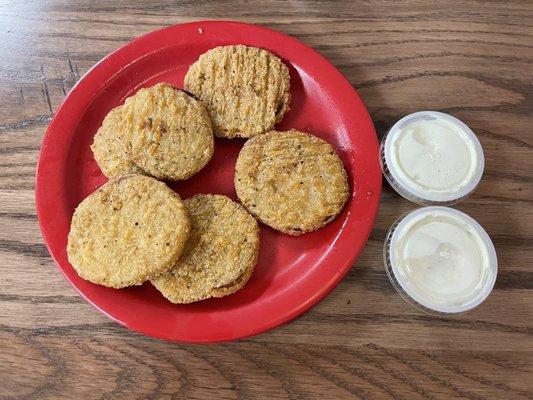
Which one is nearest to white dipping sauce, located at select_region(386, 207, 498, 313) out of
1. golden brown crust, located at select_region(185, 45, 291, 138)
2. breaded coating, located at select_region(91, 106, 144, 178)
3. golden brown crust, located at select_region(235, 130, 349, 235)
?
golden brown crust, located at select_region(235, 130, 349, 235)

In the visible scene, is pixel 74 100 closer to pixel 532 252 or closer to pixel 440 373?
pixel 440 373

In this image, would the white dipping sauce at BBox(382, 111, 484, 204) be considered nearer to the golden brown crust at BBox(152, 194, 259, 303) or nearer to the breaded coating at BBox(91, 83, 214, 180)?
the golden brown crust at BBox(152, 194, 259, 303)

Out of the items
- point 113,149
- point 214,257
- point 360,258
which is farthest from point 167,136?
point 360,258

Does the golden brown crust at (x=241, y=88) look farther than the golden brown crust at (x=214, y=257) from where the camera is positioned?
Yes

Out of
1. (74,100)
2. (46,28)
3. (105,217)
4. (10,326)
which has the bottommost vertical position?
(10,326)

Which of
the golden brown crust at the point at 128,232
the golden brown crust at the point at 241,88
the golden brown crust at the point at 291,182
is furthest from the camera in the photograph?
the golden brown crust at the point at 241,88

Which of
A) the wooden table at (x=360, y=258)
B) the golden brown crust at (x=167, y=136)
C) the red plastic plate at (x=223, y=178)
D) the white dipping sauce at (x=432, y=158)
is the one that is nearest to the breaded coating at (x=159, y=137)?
the golden brown crust at (x=167, y=136)

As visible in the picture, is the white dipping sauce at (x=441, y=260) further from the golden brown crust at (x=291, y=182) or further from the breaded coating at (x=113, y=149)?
the breaded coating at (x=113, y=149)

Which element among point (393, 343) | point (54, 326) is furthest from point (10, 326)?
point (393, 343)
